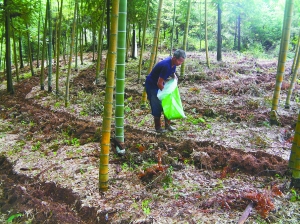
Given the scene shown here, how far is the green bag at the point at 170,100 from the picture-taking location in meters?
4.95

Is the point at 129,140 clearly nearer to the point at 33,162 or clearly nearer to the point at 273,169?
the point at 33,162

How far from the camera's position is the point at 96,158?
15.5ft

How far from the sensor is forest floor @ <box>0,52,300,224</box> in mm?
3215

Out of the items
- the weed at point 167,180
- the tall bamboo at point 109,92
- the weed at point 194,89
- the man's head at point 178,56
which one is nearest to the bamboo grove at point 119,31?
the tall bamboo at point 109,92

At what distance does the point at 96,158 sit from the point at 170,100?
1748mm

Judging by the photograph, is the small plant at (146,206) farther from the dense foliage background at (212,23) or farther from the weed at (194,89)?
the dense foliage background at (212,23)

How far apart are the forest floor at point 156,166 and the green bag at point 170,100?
1.91ft

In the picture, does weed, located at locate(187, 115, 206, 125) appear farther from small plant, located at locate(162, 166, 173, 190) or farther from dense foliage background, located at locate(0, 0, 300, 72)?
dense foliage background, located at locate(0, 0, 300, 72)

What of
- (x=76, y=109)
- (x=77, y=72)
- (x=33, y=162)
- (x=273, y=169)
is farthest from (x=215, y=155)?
(x=77, y=72)

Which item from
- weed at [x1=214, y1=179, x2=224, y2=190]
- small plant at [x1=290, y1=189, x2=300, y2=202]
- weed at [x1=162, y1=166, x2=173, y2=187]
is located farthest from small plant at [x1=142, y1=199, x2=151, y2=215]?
small plant at [x1=290, y1=189, x2=300, y2=202]

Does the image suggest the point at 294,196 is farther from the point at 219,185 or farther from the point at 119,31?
the point at 119,31

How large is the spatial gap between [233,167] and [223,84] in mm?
5933

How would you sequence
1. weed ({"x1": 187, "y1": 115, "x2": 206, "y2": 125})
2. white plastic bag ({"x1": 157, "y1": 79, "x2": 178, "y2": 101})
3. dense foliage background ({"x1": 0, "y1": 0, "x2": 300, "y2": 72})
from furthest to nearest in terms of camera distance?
dense foliage background ({"x1": 0, "y1": 0, "x2": 300, "y2": 72}) → weed ({"x1": 187, "y1": 115, "x2": 206, "y2": 125}) → white plastic bag ({"x1": 157, "y1": 79, "x2": 178, "y2": 101})

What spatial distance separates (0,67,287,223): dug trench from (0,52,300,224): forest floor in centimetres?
2
